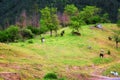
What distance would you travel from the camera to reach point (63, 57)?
66438 mm

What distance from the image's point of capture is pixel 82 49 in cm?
7569

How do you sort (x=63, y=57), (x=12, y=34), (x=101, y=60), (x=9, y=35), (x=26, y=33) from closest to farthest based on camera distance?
(x=63, y=57), (x=101, y=60), (x=9, y=35), (x=12, y=34), (x=26, y=33)

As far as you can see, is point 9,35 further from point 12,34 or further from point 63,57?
point 63,57

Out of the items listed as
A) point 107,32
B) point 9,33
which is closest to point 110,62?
point 107,32

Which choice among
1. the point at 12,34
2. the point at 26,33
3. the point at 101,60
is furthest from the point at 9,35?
the point at 101,60

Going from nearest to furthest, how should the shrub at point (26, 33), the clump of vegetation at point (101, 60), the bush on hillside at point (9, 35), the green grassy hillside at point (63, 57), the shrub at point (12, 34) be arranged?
the green grassy hillside at point (63, 57) < the clump of vegetation at point (101, 60) < the bush on hillside at point (9, 35) < the shrub at point (12, 34) < the shrub at point (26, 33)

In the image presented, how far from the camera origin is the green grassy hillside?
4641cm

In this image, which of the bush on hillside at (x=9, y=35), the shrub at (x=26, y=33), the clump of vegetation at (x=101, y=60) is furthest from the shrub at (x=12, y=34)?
the clump of vegetation at (x=101, y=60)

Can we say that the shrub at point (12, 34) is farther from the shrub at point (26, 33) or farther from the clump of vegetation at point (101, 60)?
the clump of vegetation at point (101, 60)

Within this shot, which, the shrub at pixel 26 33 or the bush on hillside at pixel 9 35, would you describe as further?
the shrub at pixel 26 33

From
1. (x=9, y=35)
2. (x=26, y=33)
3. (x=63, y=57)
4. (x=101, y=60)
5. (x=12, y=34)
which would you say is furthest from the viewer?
(x=26, y=33)

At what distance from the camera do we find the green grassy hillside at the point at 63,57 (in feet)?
152

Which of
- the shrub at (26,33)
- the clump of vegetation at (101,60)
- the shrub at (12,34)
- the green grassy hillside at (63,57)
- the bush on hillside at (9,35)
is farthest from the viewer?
the shrub at (26,33)

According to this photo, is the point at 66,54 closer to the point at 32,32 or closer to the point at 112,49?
the point at 112,49
